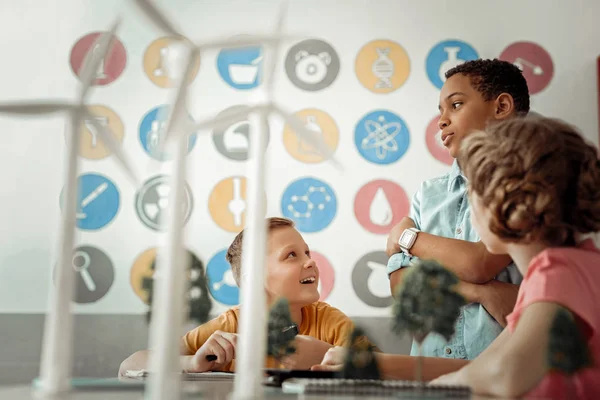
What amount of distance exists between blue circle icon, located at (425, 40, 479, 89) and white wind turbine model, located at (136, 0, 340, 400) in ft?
5.49

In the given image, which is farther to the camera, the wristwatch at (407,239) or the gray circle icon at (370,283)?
the gray circle icon at (370,283)

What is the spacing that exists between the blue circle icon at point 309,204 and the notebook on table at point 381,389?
1424mm

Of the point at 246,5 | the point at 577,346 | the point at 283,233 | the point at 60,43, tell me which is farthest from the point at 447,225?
the point at 60,43

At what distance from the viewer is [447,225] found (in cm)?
153

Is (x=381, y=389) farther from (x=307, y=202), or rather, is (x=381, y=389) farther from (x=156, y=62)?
(x=156, y=62)

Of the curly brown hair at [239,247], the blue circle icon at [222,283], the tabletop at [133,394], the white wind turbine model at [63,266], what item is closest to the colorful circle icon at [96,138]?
the blue circle icon at [222,283]

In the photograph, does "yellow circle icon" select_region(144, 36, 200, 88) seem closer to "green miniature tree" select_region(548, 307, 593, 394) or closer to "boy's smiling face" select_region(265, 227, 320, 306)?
"boy's smiling face" select_region(265, 227, 320, 306)

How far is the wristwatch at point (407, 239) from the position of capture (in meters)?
1.40

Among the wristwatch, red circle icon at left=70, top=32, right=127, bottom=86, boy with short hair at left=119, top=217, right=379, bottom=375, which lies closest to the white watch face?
the wristwatch

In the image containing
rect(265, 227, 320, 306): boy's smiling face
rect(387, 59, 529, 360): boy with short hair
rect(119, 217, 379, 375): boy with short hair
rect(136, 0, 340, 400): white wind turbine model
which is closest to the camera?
rect(136, 0, 340, 400): white wind turbine model

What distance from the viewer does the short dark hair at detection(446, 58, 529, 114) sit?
60.0 inches

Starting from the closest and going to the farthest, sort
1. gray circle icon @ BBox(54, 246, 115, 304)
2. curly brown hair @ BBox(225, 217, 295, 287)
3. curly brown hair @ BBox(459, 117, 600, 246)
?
curly brown hair @ BBox(459, 117, 600, 246) → curly brown hair @ BBox(225, 217, 295, 287) → gray circle icon @ BBox(54, 246, 115, 304)

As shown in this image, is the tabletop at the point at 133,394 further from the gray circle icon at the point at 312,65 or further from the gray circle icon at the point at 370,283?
the gray circle icon at the point at 312,65

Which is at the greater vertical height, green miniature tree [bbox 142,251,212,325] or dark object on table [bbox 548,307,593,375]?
green miniature tree [bbox 142,251,212,325]
